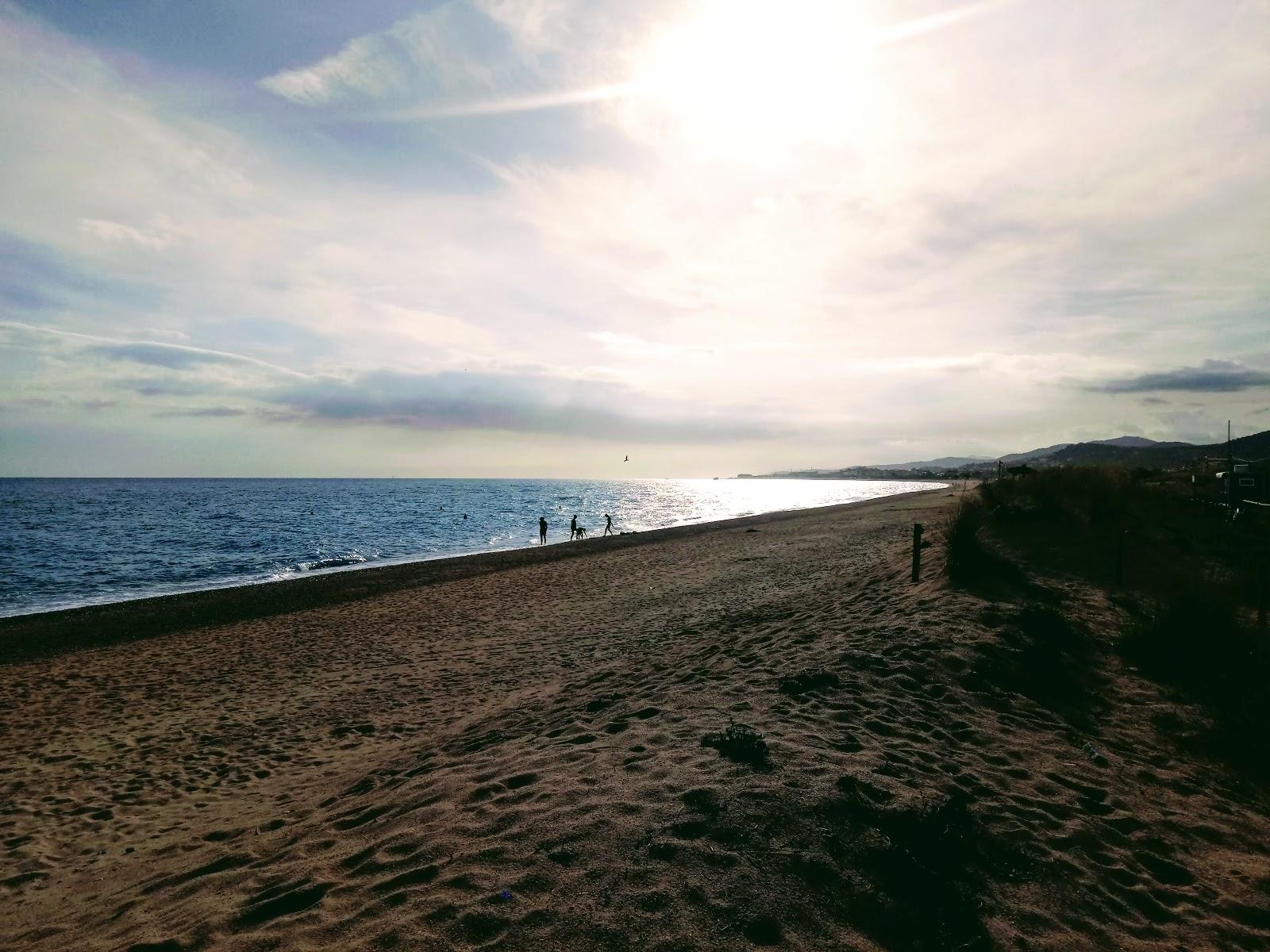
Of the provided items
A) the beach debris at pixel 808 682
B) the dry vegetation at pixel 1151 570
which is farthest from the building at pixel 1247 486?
the beach debris at pixel 808 682

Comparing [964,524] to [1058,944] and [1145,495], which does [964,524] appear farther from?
[1145,495]

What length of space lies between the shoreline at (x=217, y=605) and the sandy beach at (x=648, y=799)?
146 inches

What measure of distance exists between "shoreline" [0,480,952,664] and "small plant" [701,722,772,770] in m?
16.5

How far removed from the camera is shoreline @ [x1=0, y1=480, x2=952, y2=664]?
15.9 metres

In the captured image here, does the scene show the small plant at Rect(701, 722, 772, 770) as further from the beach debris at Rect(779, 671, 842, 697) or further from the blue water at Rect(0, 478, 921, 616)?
the blue water at Rect(0, 478, 921, 616)

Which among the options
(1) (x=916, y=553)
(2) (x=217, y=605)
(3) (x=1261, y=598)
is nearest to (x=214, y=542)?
(2) (x=217, y=605)

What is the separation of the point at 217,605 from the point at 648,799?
20.2 m

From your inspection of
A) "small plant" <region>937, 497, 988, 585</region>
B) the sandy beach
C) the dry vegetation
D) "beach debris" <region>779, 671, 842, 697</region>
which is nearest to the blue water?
the sandy beach

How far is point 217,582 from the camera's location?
25578 millimetres

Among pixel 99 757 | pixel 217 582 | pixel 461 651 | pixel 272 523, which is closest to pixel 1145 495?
pixel 461 651

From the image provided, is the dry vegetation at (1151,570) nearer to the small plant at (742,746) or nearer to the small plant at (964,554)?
the small plant at (964,554)

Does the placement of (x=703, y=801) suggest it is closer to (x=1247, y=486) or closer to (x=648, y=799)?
(x=648, y=799)

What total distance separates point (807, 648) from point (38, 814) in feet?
31.3

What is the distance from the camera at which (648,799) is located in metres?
4.69
